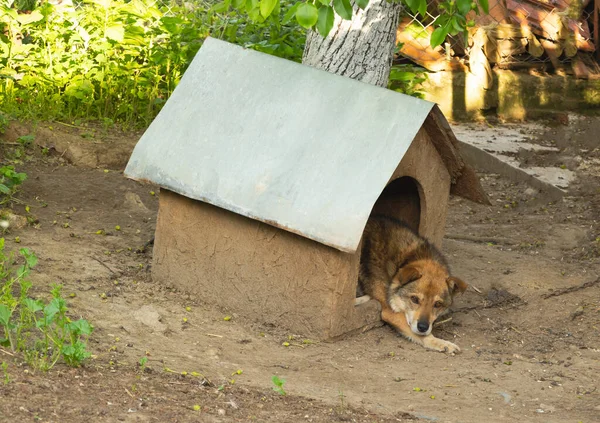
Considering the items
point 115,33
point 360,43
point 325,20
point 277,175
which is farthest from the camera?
point 115,33

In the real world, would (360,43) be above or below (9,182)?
above

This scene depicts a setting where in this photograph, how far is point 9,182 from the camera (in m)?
6.86

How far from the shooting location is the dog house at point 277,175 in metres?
5.21

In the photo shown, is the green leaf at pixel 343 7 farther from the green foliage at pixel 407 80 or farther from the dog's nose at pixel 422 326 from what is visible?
the green foliage at pixel 407 80

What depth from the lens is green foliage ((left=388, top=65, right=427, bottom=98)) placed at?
9219 mm

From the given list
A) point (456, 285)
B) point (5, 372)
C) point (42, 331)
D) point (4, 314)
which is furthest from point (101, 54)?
point (5, 372)

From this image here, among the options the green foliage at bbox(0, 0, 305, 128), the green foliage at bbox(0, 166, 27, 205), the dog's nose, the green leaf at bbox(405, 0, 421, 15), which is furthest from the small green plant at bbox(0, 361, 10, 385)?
the green foliage at bbox(0, 0, 305, 128)

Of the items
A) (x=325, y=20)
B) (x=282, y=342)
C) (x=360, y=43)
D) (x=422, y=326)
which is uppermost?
(x=325, y=20)

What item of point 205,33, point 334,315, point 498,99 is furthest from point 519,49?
point 334,315

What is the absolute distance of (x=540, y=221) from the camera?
8242 millimetres

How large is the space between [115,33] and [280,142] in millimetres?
3650

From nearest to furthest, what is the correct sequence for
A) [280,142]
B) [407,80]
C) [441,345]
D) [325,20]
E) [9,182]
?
[325,20] < [280,142] < [441,345] < [9,182] < [407,80]

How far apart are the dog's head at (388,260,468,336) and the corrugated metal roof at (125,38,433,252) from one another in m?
1.02

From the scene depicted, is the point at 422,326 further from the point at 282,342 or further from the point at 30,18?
the point at 30,18
